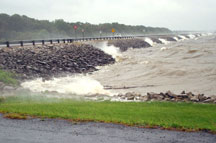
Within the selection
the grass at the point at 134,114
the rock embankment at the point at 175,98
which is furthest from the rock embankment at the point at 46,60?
the grass at the point at 134,114

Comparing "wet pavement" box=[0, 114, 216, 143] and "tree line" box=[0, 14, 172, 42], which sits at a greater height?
"tree line" box=[0, 14, 172, 42]

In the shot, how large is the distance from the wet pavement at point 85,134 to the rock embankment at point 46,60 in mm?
16475

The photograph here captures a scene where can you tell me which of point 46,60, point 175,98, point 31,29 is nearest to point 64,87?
point 175,98

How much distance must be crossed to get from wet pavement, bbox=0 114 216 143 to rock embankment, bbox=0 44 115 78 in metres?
16.5

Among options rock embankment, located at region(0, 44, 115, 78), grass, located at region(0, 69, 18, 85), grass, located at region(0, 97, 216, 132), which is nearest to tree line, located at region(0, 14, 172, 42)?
rock embankment, located at region(0, 44, 115, 78)

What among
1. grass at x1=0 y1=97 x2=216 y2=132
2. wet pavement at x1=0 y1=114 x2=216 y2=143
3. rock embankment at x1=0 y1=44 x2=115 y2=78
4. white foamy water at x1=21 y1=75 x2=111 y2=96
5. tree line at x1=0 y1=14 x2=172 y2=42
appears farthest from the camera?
tree line at x1=0 y1=14 x2=172 y2=42

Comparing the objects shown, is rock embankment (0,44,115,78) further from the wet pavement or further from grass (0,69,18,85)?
the wet pavement

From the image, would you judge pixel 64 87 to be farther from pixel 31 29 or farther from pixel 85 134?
pixel 31 29

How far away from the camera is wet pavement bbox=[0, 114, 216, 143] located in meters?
9.52

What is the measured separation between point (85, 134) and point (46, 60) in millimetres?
26159

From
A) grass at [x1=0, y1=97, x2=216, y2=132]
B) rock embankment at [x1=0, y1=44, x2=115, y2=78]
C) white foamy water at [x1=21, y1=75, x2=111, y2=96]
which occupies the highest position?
rock embankment at [x1=0, y1=44, x2=115, y2=78]

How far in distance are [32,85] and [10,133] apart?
1470 cm

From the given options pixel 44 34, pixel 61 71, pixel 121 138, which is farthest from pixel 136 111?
pixel 44 34

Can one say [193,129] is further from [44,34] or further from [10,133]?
[44,34]
